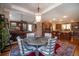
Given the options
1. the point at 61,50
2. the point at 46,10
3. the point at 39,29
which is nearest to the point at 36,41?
the point at 39,29

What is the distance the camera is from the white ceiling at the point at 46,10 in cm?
301

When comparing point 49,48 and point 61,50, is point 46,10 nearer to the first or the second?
point 49,48

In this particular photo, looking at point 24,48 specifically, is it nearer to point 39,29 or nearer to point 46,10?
point 39,29

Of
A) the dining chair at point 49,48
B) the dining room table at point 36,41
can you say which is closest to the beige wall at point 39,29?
the dining room table at point 36,41

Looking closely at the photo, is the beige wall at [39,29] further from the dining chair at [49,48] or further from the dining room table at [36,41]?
the dining chair at [49,48]

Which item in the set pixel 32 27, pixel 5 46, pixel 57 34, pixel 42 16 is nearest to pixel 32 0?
pixel 42 16

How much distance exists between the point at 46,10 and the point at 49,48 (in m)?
0.87

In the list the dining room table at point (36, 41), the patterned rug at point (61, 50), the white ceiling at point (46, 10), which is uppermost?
the white ceiling at point (46, 10)

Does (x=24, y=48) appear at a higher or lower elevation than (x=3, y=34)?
lower

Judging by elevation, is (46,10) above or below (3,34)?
above

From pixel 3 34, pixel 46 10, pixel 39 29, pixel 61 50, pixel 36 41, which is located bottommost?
pixel 61 50

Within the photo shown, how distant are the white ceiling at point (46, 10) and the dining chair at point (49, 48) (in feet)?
1.71

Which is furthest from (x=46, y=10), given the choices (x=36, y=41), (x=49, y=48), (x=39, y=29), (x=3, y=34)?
(x=3, y=34)

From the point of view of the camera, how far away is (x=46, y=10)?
3045 mm
